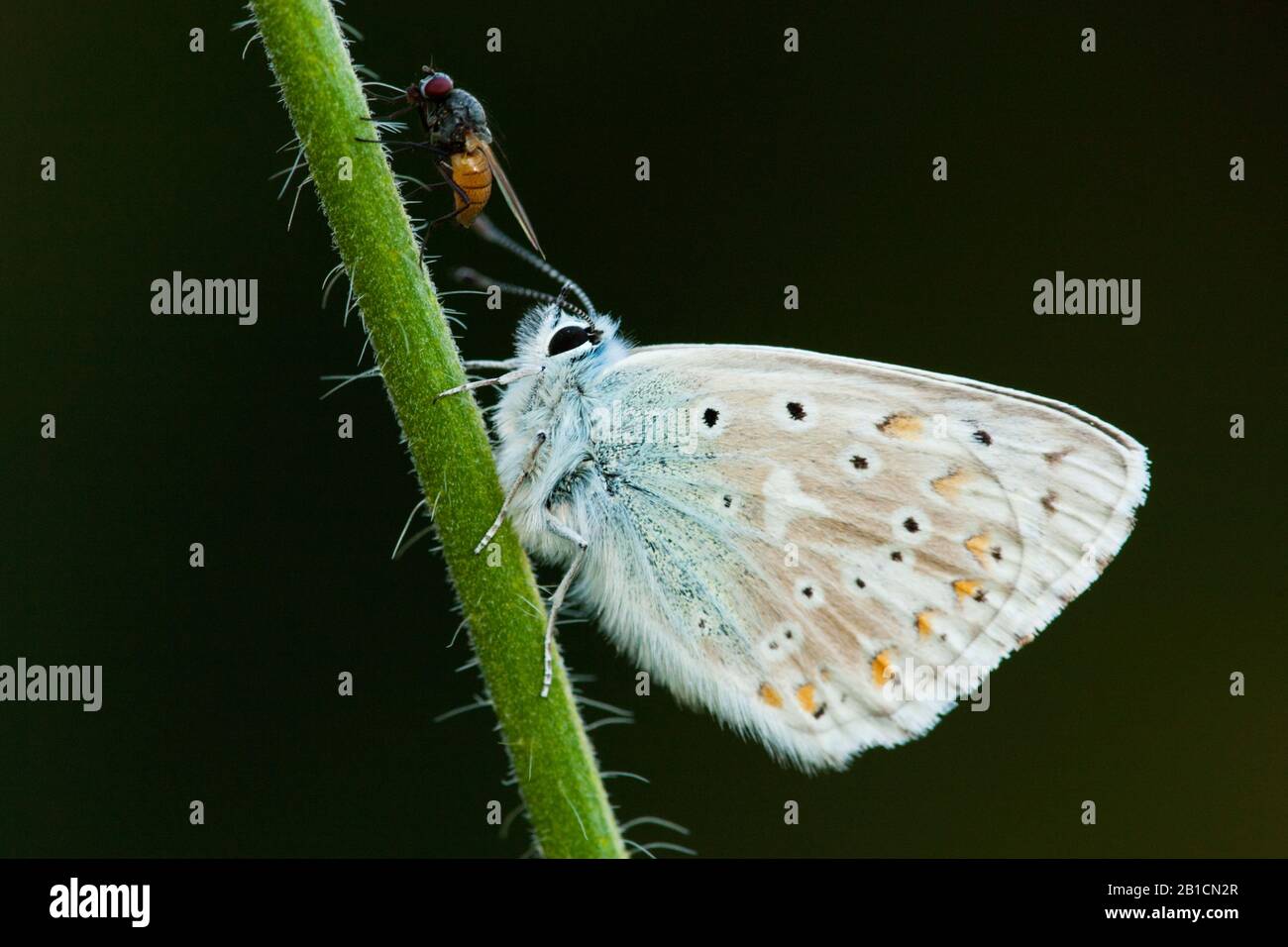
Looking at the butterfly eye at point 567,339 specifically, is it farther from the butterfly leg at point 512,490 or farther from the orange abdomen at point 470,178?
the orange abdomen at point 470,178

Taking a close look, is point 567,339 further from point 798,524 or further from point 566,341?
point 798,524

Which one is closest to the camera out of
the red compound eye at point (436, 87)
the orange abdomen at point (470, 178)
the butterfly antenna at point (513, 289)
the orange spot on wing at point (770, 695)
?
the orange spot on wing at point (770, 695)

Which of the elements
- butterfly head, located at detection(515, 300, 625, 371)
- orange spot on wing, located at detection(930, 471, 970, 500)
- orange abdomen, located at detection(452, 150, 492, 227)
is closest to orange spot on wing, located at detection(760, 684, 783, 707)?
orange spot on wing, located at detection(930, 471, 970, 500)

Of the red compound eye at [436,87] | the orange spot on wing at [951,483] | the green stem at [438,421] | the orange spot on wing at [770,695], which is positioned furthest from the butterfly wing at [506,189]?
the orange spot on wing at [770,695]

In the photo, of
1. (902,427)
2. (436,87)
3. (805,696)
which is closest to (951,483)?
(902,427)

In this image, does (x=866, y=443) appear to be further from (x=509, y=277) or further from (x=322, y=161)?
(x=509, y=277)

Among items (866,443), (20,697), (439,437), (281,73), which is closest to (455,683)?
(20,697)
